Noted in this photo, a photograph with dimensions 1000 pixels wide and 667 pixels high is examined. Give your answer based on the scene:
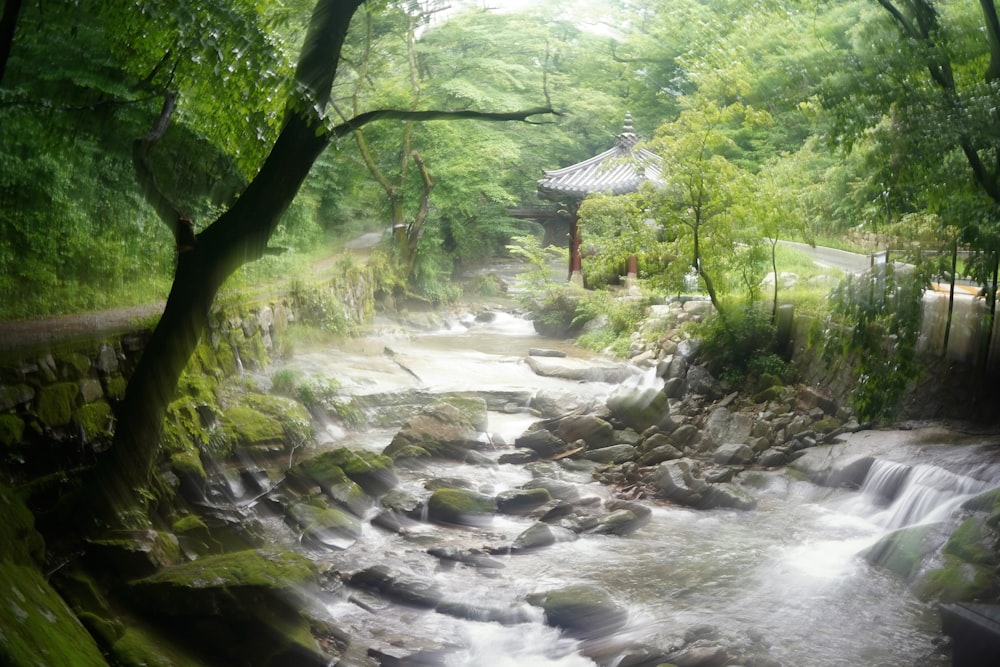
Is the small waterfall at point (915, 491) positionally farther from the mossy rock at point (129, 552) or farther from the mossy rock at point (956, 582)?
the mossy rock at point (129, 552)

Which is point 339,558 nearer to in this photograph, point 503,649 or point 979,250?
point 503,649

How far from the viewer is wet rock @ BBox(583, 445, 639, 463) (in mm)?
10609

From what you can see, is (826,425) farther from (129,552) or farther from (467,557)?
(129,552)

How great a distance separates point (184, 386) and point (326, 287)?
829 cm

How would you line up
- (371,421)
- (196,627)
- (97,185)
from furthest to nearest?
(371,421)
(97,185)
(196,627)

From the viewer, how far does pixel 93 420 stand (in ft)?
20.7

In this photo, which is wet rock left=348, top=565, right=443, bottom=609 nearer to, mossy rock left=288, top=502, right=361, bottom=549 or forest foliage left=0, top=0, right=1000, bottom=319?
mossy rock left=288, top=502, right=361, bottom=549

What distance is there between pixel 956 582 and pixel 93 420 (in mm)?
6973

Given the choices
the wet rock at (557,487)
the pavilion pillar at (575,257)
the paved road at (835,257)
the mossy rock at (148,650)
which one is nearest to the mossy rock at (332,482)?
the wet rock at (557,487)

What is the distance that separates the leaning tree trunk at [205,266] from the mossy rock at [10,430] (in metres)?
0.58

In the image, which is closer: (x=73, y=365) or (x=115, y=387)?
(x=73, y=365)

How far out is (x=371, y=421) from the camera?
1184cm

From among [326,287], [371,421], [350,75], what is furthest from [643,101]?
[371,421]

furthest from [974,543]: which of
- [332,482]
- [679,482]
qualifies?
[332,482]
